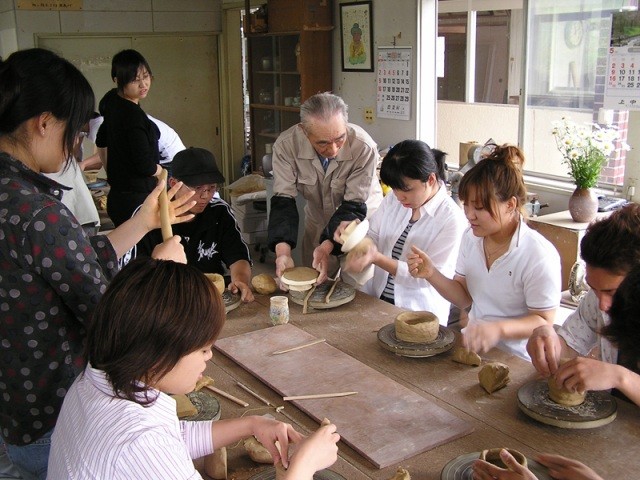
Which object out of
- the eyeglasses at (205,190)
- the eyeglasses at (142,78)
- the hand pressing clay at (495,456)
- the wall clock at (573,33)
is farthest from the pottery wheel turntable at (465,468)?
the wall clock at (573,33)

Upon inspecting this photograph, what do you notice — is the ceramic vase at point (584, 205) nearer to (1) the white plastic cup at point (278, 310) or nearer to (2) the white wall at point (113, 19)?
(1) the white plastic cup at point (278, 310)

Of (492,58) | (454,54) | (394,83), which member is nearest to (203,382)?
(394,83)

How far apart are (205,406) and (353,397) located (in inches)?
15.3

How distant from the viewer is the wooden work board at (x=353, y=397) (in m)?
1.60

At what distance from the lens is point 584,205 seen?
12.6 feet

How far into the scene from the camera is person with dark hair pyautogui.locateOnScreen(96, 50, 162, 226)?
4.18 m

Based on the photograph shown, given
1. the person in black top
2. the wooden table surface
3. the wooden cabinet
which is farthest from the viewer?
the wooden cabinet

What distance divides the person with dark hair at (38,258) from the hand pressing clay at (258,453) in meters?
0.43

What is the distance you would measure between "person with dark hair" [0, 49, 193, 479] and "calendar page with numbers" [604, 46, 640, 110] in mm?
3247

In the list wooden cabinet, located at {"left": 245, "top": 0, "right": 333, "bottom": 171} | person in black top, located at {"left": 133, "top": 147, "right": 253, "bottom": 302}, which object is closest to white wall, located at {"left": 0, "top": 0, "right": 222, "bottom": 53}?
wooden cabinet, located at {"left": 245, "top": 0, "right": 333, "bottom": 171}

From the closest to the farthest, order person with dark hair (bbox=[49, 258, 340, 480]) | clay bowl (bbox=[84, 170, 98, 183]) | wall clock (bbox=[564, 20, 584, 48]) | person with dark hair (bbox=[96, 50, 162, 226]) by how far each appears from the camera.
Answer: person with dark hair (bbox=[49, 258, 340, 480]) < person with dark hair (bbox=[96, 50, 162, 226]) < wall clock (bbox=[564, 20, 584, 48]) < clay bowl (bbox=[84, 170, 98, 183])

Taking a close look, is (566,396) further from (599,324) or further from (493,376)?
(599,324)

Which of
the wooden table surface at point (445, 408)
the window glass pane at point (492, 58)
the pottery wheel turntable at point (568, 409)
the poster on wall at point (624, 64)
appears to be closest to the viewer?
the wooden table surface at point (445, 408)

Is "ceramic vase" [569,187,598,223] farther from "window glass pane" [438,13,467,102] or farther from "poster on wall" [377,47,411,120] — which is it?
"window glass pane" [438,13,467,102]
